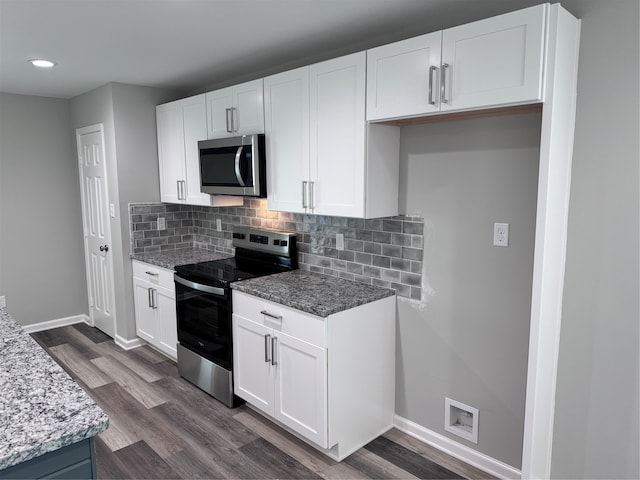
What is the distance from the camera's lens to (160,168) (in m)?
4.06

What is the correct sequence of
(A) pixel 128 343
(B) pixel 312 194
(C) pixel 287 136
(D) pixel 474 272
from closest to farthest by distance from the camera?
1. (D) pixel 474 272
2. (B) pixel 312 194
3. (C) pixel 287 136
4. (A) pixel 128 343

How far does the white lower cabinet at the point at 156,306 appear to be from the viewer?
358cm

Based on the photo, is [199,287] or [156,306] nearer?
[199,287]

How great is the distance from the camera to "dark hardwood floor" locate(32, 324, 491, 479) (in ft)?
7.91

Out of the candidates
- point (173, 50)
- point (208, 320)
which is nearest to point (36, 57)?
point (173, 50)

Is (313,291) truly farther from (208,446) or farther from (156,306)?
(156,306)

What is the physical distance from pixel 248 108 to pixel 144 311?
2051 mm

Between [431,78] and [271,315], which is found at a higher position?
[431,78]

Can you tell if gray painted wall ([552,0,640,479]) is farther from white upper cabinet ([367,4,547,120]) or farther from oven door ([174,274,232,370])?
Answer: oven door ([174,274,232,370])

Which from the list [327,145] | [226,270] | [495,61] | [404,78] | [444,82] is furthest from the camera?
[226,270]

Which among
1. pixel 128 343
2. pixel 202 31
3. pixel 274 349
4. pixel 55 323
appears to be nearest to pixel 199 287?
pixel 274 349

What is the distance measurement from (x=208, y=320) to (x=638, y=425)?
2.45 m

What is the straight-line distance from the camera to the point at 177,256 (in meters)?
3.90

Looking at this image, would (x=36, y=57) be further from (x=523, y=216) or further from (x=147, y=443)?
(x=523, y=216)
